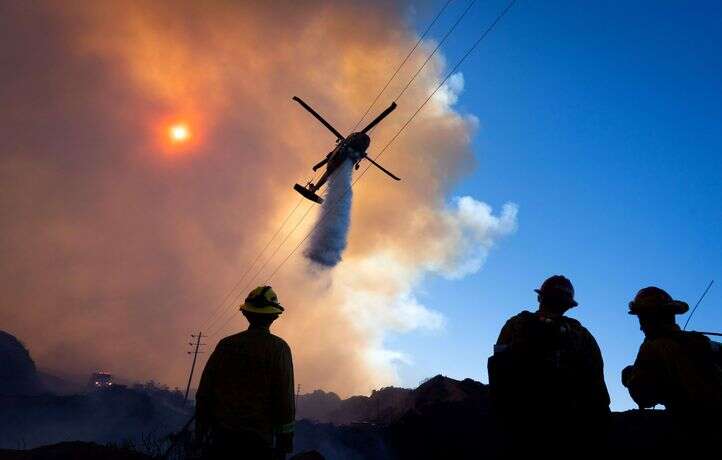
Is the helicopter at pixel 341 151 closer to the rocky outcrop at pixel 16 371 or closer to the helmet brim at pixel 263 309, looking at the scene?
the helmet brim at pixel 263 309

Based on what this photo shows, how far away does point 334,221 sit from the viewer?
36688 mm

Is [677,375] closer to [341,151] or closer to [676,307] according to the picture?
[676,307]

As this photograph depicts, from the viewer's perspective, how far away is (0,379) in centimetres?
7750

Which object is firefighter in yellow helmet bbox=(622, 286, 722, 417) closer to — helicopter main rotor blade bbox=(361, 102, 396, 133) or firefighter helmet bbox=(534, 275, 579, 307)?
firefighter helmet bbox=(534, 275, 579, 307)

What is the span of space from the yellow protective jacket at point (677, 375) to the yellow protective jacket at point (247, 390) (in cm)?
312

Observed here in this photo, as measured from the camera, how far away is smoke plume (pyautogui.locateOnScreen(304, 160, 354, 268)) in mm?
33625

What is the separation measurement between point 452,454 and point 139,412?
4056 cm

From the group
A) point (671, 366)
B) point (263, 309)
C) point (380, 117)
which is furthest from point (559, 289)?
A: point (380, 117)

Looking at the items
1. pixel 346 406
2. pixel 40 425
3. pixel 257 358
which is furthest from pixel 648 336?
pixel 346 406

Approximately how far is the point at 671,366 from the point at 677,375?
2.9 inches

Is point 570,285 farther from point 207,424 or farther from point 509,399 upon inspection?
point 207,424

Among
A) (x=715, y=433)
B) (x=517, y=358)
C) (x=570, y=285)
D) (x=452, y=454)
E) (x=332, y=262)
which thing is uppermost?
(x=332, y=262)

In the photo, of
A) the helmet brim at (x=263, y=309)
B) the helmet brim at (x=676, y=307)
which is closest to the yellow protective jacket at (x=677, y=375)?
the helmet brim at (x=676, y=307)

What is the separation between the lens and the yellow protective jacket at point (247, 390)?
3520mm
